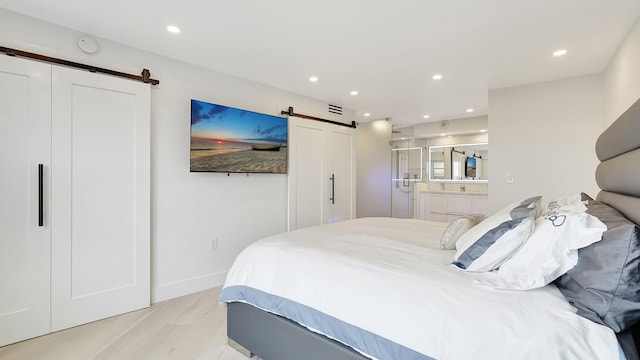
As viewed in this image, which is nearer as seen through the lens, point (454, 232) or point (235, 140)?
point (454, 232)

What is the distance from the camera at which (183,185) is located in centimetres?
309

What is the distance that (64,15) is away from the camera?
220cm

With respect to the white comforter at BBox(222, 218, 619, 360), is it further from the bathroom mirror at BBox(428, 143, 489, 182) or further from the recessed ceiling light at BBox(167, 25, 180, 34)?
the bathroom mirror at BBox(428, 143, 489, 182)

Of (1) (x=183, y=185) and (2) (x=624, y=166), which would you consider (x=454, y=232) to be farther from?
(1) (x=183, y=185)

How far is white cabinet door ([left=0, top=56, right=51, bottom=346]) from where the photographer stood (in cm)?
212

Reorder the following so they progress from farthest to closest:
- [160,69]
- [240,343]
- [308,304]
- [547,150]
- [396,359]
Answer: [547,150]
[160,69]
[240,343]
[308,304]
[396,359]

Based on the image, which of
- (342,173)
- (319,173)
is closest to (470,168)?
(342,173)

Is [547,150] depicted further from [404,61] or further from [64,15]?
[64,15]

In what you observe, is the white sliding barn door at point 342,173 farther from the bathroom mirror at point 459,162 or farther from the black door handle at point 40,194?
the black door handle at point 40,194

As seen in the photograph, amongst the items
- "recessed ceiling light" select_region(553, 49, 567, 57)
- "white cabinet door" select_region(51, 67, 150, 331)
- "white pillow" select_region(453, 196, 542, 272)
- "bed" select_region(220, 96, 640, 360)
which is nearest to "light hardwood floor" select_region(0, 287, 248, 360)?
"white cabinet door" select_region(51, 67, 150, 331)

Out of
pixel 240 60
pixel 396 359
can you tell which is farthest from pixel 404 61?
pixel 396 359

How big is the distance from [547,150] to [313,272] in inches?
137

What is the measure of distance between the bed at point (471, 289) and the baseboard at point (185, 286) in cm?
140

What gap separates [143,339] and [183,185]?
1.47m
